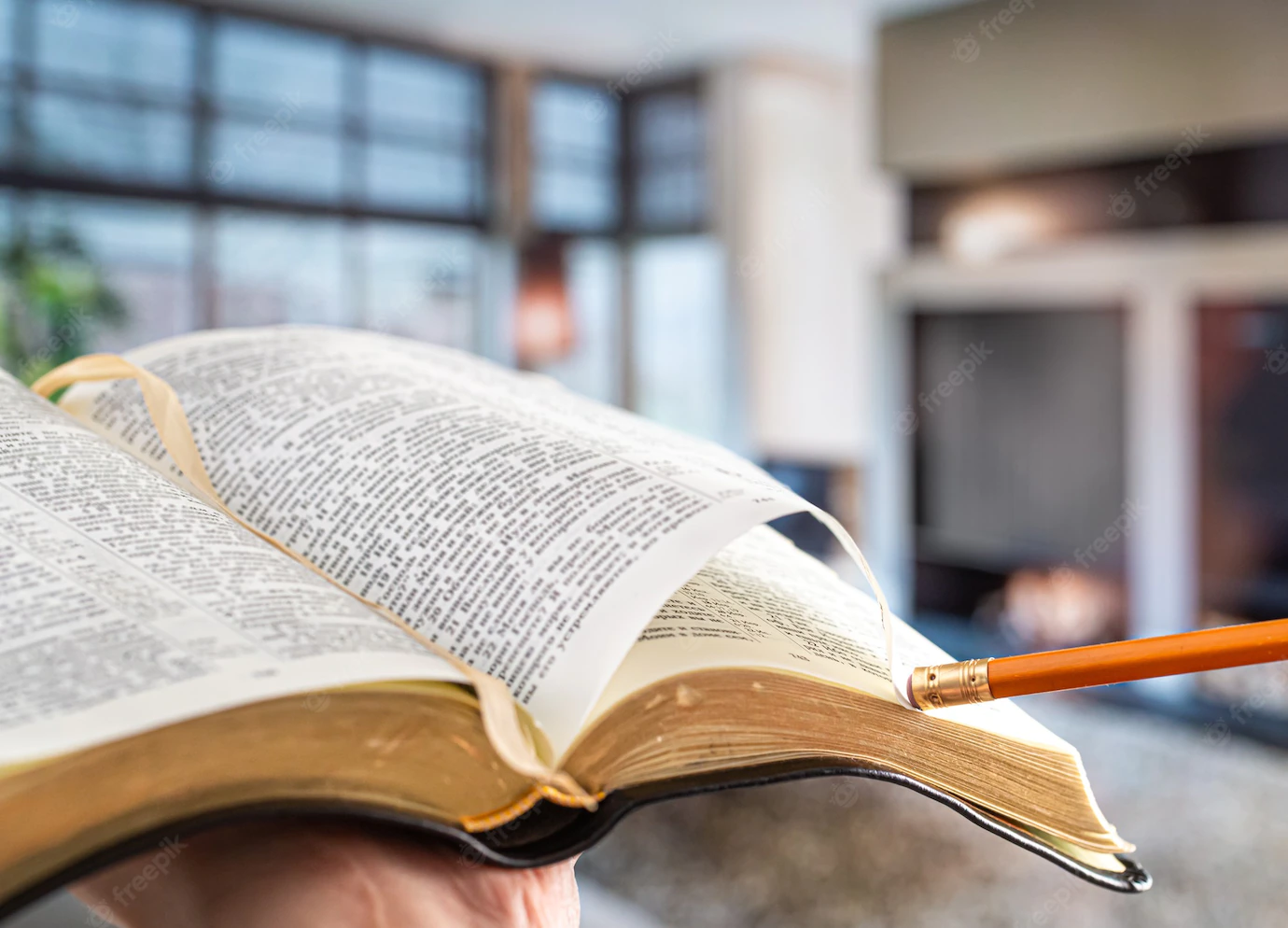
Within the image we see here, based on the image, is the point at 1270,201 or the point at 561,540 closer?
the point at 561,540

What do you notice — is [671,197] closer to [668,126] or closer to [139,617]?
[668,126]

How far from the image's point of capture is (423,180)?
4188 mm

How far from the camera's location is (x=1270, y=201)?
8.29 feet

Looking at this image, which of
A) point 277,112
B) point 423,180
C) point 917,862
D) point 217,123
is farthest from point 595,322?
point 917,862

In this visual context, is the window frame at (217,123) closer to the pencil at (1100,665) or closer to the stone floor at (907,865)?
the stone floor at (907,865)

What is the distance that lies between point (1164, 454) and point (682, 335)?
7.64ft

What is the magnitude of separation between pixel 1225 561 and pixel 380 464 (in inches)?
107

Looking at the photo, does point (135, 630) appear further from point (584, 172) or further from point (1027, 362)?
point (584, 172)

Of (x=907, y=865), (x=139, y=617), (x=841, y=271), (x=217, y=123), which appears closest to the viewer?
(x=139, y=617)

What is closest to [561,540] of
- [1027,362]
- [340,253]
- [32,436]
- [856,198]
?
[32,436]

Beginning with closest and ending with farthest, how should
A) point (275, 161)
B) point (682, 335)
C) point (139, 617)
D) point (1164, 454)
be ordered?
point (139, 617)
point (1164, 454)
point (275, 161)
point (682, 335)

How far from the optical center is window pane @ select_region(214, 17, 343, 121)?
146 inches

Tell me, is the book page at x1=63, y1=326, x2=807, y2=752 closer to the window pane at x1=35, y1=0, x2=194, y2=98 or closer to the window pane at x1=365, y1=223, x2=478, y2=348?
the window pane at x1=35, y1=0, x2=194, y2=98

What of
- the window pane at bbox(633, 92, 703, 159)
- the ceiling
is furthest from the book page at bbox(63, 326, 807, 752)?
the window pane at bbox(633, 92, 703, 159)
